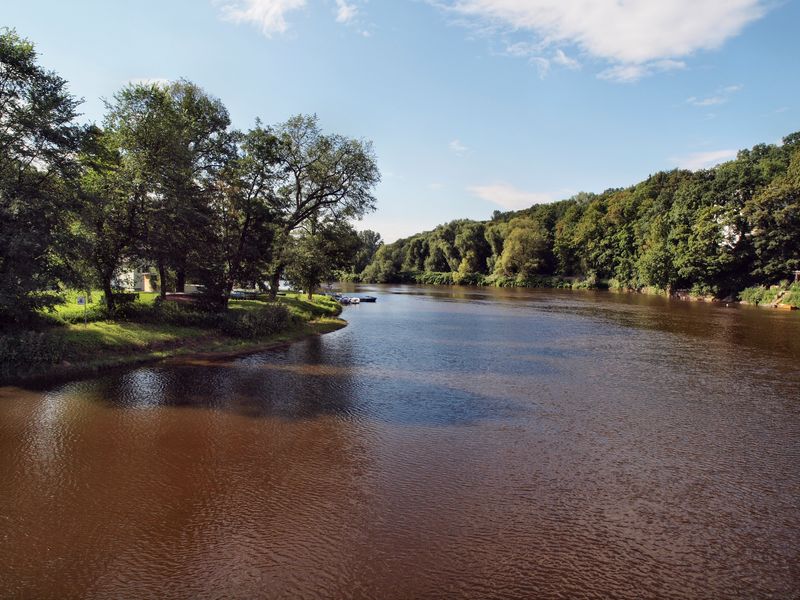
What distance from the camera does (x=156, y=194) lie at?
1066 inches

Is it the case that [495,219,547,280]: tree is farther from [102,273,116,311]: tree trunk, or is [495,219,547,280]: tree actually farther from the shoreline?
[102,273,116,311]: tree trunk

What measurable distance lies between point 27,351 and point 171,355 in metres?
6.33

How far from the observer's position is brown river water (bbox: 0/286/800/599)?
8070 millimetres

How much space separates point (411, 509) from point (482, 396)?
9.78 m

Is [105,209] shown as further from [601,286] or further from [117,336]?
[601,286]

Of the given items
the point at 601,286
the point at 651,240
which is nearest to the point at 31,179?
the point at 651,240

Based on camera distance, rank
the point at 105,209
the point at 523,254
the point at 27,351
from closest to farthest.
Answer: the point at 27,351
the point at 105,209
the point at 523,254

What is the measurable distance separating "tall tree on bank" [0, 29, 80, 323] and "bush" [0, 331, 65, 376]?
1.09 meters

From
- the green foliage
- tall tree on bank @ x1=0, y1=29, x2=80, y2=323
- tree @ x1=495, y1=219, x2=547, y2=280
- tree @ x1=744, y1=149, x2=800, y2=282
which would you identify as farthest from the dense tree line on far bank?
tree @ x1=495, y1=219, x2=547, y2=280

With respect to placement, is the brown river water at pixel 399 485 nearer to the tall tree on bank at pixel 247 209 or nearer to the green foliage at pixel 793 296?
the tall tree on bank at pixel 247 209

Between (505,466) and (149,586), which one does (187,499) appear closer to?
(149,586)

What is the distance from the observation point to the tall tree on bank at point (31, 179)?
19.5 m

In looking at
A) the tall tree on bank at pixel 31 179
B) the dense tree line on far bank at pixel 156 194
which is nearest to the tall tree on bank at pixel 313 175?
the dense tree line on far bank at pixel 156 194

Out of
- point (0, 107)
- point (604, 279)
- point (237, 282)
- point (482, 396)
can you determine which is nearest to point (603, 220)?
point (604, 279)
